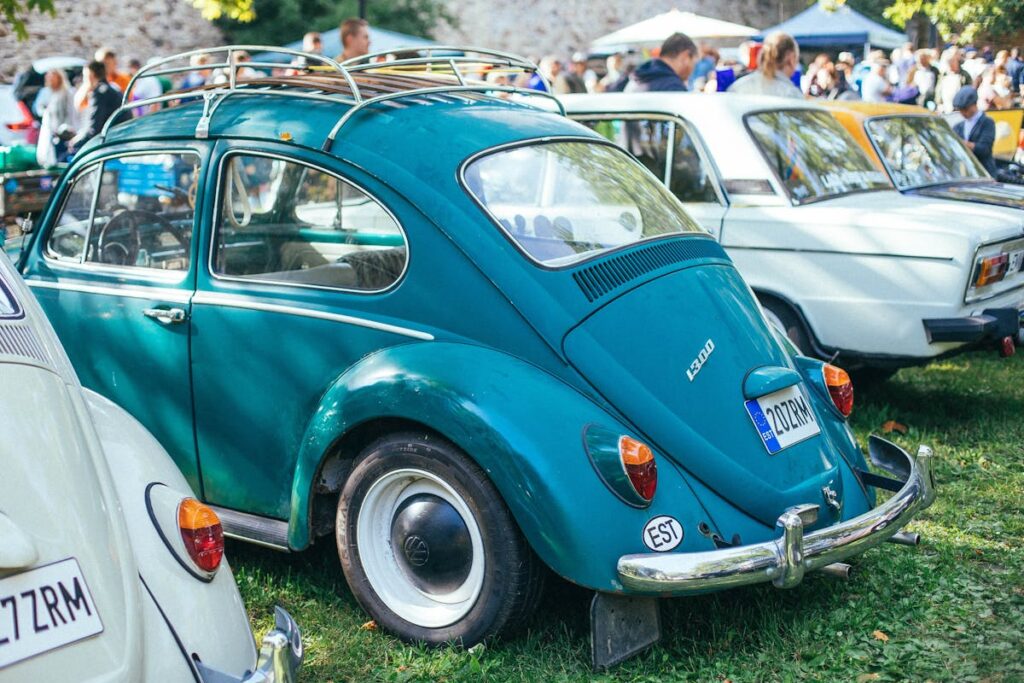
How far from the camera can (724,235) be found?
20.9 feet

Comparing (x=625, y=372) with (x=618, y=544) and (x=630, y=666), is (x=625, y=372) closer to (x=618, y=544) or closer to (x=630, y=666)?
(x=618, y=544)

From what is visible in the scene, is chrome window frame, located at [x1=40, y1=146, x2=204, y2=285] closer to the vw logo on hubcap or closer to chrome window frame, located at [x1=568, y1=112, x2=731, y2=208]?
the vw logo on hubcap

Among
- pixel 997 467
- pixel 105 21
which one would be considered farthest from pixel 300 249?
pixel 105 21

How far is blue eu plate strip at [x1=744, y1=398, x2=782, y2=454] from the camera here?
3.74 metres

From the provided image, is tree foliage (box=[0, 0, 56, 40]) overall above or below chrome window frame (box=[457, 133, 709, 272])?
above

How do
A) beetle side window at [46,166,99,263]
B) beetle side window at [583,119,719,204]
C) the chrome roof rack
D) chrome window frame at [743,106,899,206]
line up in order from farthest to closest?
beetle side window at [583,119,719,204] < chrome window frame at [743,106,899,206] < beetle side window at [46,166,99,263] < the chrome roof rack

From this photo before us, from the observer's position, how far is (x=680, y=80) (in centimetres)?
840

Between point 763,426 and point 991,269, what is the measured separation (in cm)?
280

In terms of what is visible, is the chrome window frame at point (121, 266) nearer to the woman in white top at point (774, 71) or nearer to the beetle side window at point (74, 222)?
the beetle side window at point (74, 222)

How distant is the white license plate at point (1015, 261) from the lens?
612 cm

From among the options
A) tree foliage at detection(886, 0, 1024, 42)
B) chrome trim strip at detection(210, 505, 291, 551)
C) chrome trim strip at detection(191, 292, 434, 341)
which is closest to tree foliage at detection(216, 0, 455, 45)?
tree foliage at detection(886, 0, 1024, 42)

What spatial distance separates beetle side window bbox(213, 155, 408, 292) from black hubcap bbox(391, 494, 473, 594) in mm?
834

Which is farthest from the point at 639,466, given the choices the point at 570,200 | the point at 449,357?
the point at 570,200

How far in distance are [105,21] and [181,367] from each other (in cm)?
2000
